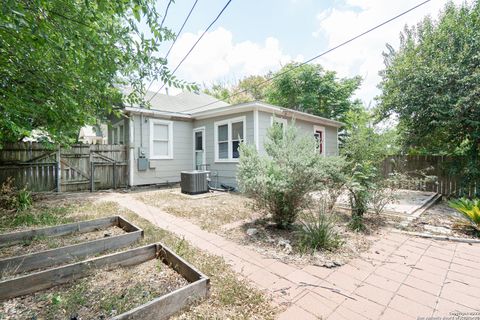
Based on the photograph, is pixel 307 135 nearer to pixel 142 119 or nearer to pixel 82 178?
pixel 142 119

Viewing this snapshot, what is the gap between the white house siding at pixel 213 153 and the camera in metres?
8.12

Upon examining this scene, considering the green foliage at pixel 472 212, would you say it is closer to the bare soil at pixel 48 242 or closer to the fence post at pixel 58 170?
the bare soil at pixel 48 242

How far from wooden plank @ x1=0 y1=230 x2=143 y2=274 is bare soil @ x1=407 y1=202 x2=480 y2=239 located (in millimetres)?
5131

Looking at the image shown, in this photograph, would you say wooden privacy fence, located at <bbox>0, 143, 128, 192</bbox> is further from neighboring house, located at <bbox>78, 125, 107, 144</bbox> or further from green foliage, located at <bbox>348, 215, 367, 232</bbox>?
green foliage, located at <bbox>348, 215, 367, 232</bbox>

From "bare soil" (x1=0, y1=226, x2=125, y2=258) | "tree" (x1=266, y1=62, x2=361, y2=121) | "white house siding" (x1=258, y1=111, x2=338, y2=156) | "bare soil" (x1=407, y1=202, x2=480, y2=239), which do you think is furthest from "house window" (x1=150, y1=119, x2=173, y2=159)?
"tree" (x1=266, y1=62, x2=361, y2=121)

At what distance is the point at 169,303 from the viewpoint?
72.7 inches

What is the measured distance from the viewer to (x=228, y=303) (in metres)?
2.05

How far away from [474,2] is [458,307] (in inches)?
382

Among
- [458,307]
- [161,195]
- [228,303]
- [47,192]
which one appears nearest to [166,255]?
[228,303]

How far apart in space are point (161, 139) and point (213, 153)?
89.0 inches

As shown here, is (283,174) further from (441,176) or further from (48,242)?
(441,176)

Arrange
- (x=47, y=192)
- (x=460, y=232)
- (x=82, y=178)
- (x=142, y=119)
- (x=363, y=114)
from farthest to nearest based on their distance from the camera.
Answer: (x=142, y=119), (x=82, y=178), (x=47, y=192), (x=363, y=114), (x=460, y=232)

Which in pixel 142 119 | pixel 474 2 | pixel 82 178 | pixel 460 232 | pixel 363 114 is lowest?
pixel 460 232

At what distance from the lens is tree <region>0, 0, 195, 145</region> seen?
237 cm
